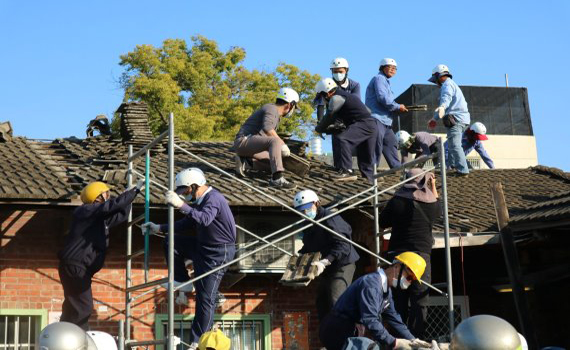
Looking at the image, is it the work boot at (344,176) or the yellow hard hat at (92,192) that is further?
the work boot at (344,176)

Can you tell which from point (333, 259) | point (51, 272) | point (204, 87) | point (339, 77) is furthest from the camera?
point (204, 87)

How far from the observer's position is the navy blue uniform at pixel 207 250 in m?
11.3

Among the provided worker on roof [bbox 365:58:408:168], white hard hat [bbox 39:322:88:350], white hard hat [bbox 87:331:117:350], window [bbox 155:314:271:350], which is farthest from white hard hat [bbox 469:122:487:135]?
white hard hat [bbox 39:322:88:350]

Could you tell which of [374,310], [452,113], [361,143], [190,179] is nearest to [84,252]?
[190,179]

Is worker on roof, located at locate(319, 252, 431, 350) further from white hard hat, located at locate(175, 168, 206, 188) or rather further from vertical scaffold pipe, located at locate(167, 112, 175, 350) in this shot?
white hard hat, located at locate(175, 168, 206, 188)

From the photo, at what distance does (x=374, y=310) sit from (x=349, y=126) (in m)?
6.63

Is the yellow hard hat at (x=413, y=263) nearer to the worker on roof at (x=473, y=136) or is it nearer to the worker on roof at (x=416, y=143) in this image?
the worker on roof at (x=416, y=143)

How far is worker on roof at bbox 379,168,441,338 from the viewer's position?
12180 millimetres

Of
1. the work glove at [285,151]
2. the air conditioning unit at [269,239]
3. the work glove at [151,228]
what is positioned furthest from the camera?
the work glove at [285,151]

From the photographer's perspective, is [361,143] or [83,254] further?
[361,143]

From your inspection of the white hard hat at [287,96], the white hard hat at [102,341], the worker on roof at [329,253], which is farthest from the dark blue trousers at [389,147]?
the white hard hat at [102,341]

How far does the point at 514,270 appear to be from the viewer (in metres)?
13.8

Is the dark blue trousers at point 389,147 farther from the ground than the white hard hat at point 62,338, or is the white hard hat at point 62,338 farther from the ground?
the dark blue trousers at point 389,147

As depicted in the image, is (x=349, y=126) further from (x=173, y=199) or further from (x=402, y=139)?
(x=173, y=199)
